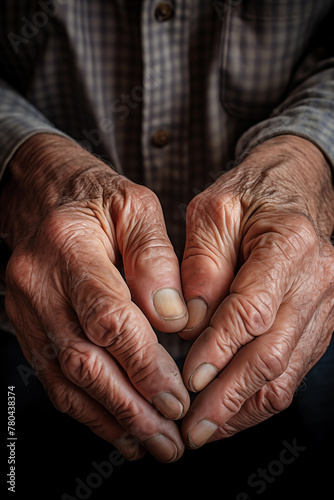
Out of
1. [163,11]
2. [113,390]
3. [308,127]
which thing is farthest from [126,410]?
[163,11]

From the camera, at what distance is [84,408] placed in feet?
1.82

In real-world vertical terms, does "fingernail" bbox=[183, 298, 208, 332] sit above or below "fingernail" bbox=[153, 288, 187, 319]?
below

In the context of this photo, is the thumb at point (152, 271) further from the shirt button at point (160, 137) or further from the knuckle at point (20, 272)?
the shirt button at point (160, 137)

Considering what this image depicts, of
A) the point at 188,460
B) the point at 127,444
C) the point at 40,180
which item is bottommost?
the point at 188,460

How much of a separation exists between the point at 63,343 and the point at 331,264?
335 mm

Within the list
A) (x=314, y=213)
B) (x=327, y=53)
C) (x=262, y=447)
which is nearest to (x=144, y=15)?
(x=327, y=53)

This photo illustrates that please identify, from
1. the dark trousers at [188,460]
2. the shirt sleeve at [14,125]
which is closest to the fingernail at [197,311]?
the dark trousers at [188,460]

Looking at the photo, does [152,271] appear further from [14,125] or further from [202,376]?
[14,125]

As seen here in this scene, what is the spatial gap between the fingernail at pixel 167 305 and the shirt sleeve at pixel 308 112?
1.00ft

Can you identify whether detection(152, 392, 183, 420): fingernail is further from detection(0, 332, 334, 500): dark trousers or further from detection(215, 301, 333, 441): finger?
detection(0, 332, 334, 500): dark trousers

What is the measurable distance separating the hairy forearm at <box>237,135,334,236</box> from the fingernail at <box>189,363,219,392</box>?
20 centimetres

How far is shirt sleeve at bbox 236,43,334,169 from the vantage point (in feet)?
2.31

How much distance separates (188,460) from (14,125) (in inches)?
23.1

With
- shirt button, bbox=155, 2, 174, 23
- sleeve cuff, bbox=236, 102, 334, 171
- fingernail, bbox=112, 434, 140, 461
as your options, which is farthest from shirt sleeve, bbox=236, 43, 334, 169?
fingernail, bbox=112, 434, 140, 461
